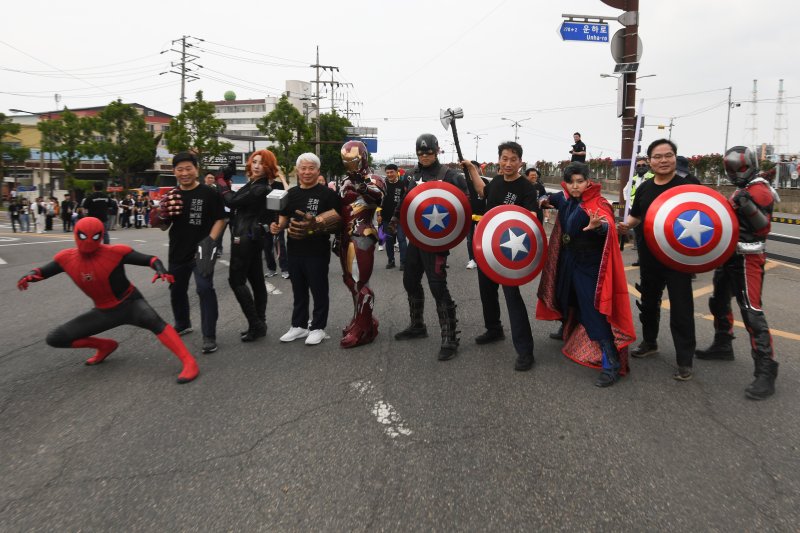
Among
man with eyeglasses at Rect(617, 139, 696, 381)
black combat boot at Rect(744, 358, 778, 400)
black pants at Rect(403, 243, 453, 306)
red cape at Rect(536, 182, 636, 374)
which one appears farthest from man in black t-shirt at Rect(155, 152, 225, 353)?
black combat boot at Rect(744, 358, 778, 400)

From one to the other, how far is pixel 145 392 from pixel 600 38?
11122 millimetres

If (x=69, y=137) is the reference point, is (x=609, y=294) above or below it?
below

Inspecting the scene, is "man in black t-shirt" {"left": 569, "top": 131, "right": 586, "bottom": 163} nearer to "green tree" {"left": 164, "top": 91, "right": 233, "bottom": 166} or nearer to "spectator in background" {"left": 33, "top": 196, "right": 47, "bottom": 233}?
"spectator in background" {"left": 33, "top": 196, "right": 47, "bottom": 233}

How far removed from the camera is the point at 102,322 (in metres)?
4.13

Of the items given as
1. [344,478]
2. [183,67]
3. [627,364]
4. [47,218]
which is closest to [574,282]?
[627,364]

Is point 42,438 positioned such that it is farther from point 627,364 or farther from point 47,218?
point 47,218

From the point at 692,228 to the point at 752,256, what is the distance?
63 cm

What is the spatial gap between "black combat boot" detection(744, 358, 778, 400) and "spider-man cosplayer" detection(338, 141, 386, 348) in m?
3.06

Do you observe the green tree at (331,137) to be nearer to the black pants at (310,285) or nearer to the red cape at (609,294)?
the black pants at (310,285)

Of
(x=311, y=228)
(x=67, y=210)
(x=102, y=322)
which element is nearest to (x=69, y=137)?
(x=67, y=210)

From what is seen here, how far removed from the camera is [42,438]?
309cm

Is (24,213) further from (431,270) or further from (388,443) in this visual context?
(388,443)

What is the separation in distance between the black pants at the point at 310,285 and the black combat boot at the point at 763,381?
136 inches

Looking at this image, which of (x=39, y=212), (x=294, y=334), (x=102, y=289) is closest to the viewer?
(x=102, y=289)
